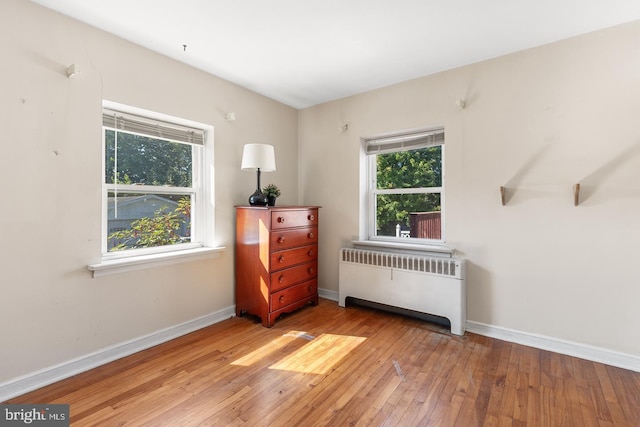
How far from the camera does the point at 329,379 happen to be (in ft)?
6.22

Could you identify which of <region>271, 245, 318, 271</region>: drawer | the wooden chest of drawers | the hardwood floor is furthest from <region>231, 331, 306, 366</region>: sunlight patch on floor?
<region>271, 245, 318, 271</region>: drawer

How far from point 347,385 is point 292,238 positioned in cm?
142

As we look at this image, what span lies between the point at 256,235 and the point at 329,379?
1.39m

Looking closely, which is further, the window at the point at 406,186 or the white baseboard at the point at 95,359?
the window at the point at 406,186

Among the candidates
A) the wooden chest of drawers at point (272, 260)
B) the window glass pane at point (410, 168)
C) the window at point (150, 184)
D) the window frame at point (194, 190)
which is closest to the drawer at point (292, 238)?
the wooden chest of drawers at point (272, 260)

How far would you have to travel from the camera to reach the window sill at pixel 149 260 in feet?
6.74

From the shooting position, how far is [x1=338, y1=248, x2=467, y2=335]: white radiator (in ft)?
8.32

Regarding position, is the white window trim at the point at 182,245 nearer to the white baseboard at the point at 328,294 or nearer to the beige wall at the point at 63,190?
the beige wall at the point at 63,190

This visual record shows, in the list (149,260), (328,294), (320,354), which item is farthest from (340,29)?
(328,294)

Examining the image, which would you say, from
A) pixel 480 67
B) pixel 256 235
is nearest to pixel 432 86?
pixel 480 67

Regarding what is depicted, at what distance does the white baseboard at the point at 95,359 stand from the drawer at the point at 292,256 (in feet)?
2.55

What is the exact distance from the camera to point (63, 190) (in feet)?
6.28

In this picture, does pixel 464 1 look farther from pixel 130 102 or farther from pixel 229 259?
pixel 229 259

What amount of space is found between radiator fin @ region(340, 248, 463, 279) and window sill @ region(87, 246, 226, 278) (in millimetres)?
1348
